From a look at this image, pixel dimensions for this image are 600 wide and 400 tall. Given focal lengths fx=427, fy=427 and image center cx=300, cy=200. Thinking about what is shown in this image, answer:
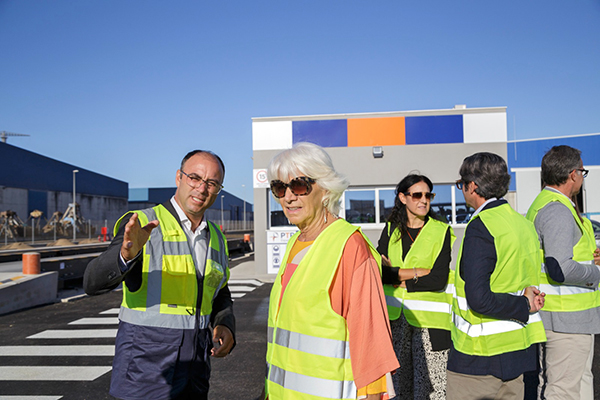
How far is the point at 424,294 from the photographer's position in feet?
10.9

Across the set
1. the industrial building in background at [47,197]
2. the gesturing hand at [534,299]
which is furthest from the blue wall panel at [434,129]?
the industrial building in background at [47,197]

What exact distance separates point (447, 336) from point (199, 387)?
1.87 m

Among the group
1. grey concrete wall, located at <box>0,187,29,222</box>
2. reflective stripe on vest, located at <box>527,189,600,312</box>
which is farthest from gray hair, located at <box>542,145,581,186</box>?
grey concrete wall, located at <box>0,187,29,222</box>

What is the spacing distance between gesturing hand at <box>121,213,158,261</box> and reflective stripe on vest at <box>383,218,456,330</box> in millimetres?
1998

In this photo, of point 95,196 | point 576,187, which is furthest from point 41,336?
point 95,196

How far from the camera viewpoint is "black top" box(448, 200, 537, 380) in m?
2.32

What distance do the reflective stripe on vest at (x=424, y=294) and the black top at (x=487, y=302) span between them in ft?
2.80

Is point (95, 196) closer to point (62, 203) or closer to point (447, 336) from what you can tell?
point (62, 203)

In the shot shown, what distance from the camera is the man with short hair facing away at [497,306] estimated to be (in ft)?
7.70

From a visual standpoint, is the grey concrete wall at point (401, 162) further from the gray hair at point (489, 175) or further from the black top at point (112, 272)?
the black top at point (112, 272)

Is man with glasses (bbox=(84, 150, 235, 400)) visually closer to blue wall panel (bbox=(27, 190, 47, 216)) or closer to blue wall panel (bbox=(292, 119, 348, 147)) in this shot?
blue wall panel (bbox=(292, 119, 348, 147))

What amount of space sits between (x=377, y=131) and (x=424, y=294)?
34.5ft

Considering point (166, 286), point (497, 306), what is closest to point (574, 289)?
point (497, 306)

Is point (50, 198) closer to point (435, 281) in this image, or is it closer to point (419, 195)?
point (419, 195)
